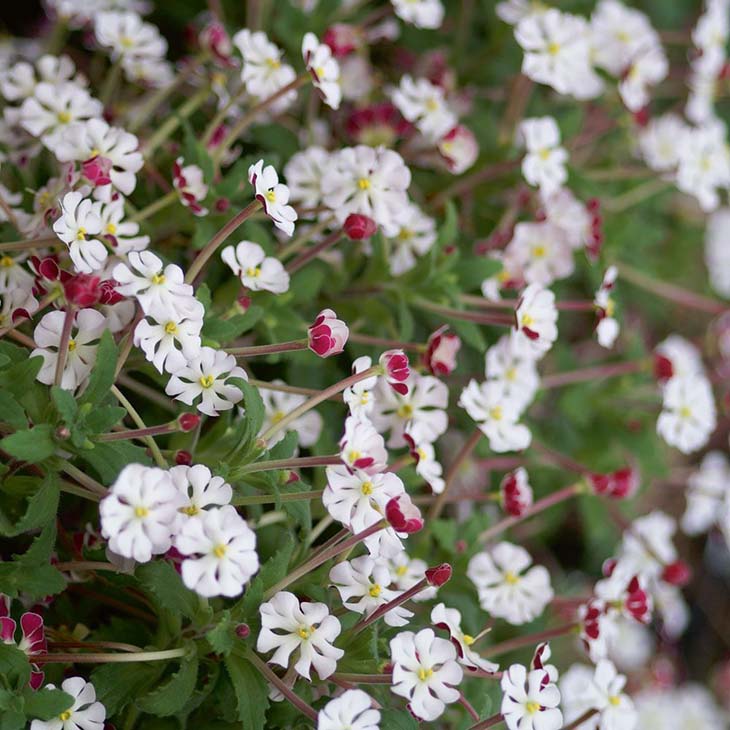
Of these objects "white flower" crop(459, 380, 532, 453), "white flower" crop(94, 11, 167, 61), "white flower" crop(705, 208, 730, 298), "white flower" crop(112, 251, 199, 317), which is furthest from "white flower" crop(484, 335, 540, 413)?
"white flower" crop(705, 208, 730, 298)

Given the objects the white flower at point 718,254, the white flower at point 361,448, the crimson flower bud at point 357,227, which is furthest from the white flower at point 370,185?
the white flower at point 718,254

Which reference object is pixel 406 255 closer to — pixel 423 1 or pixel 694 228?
pixel 423 1

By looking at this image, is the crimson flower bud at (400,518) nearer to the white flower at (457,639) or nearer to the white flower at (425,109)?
the white flower at (457,639)

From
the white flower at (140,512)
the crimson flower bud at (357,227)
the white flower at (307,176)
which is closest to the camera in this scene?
the white flower at (140,512)

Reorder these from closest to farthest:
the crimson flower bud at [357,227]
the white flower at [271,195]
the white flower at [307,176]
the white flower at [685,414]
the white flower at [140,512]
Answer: the white flower at [140,512] → the white flower at [271,195] → the crimson flower bud at [357,227] → the white flower at [307,176] → the white flower at [685,414]

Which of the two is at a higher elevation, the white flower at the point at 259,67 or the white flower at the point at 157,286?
the white flower at the point at 259,67

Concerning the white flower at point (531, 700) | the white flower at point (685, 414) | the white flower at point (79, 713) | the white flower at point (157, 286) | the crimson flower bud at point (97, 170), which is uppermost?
the crimson flower bud at point (97, 170)

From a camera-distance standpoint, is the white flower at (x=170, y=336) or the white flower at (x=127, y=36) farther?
the white flower at (x=127, y=36)
